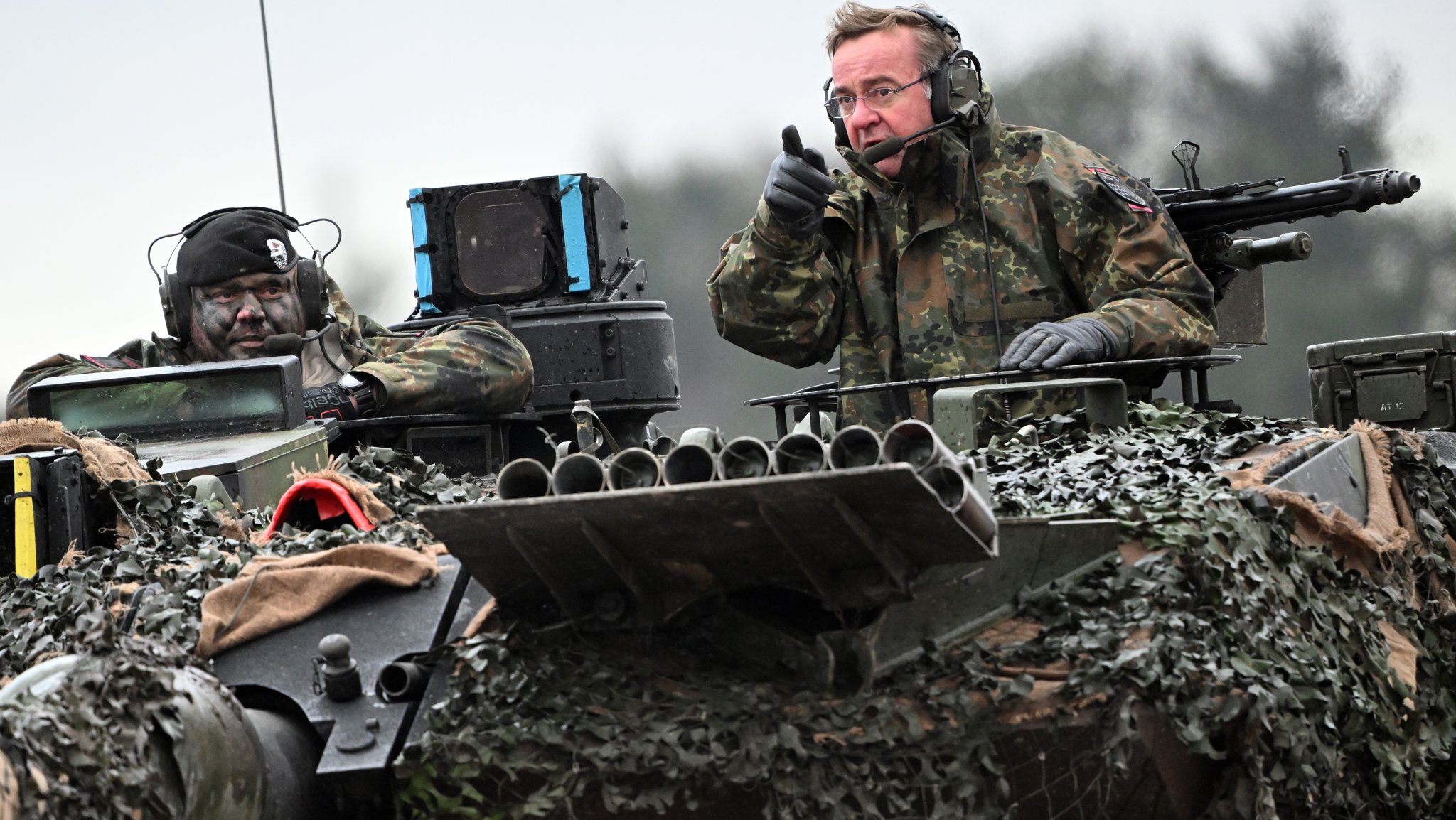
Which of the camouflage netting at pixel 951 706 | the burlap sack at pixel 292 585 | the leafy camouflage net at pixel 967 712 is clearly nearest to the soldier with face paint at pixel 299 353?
the burlap sack at pixel 292 585

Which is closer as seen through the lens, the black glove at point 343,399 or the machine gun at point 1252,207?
the machine gun at point 1252,207

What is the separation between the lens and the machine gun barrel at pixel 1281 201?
20.3ft

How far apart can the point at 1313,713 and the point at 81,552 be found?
239cm

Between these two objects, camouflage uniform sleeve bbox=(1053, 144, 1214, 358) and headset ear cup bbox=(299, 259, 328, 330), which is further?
headset ear cup bbox=(299, 259, 328, 330)

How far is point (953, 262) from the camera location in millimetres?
4820

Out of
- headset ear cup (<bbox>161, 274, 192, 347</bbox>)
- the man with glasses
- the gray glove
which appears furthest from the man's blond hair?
headset ear cup (<bbox>161, 274, 192, 347</bbox>)

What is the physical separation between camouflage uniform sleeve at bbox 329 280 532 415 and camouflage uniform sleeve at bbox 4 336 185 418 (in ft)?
2.38

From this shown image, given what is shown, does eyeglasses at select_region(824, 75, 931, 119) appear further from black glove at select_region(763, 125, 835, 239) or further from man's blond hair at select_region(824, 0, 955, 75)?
black glove at select_region(763, 125, 835, 239)

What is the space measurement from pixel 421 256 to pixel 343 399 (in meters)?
1.68

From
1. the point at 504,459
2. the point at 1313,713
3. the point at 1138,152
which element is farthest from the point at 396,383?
the point at 1138,152

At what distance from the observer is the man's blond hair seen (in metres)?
4.73

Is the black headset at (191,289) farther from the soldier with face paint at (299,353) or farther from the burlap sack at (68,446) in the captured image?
the burlap sack at (68,446)

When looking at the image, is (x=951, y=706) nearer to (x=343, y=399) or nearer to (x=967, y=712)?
(x=967, y=712)

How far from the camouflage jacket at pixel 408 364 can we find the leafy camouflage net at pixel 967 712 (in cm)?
478
